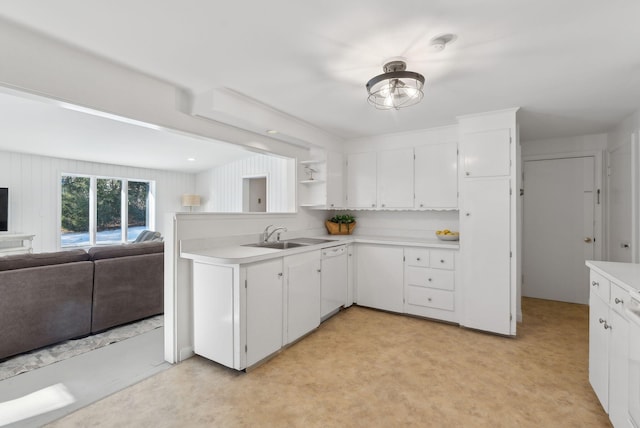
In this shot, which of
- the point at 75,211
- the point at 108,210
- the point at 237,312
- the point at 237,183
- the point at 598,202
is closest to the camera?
the point at 237,312

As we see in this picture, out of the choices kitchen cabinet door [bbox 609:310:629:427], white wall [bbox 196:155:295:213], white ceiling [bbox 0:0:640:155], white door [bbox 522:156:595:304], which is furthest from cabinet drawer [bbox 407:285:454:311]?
white wall [bbox 196:155:295:213]

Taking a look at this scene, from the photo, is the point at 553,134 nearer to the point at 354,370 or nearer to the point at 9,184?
the point at 354,370

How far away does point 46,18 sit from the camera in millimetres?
1634

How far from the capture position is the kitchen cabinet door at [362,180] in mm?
4195

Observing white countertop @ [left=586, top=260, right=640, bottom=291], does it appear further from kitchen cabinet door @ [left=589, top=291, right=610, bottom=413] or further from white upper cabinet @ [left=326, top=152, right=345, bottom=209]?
white upper cabinet @ [left=326, top=152, right=345, bottom=209]

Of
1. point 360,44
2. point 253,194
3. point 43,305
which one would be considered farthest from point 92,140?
point 360,44

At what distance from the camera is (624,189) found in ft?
11.1

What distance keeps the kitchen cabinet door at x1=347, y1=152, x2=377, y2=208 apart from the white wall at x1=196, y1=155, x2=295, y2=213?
173 cm

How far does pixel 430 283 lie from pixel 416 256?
0.34 m

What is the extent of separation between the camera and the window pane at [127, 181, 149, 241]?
674 cm

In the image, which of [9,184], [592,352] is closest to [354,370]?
[592,352]

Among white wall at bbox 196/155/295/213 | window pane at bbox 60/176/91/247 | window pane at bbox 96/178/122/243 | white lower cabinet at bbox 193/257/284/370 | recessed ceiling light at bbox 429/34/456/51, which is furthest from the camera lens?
white wall at bbox 196/155/295/213

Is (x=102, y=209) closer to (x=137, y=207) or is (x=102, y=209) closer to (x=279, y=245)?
(x=137, y=207)

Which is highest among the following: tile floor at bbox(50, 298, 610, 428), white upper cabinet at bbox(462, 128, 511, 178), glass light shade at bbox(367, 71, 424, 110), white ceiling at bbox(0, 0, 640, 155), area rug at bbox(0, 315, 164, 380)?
white ceiling at bbox(0, 0, 640, 155)
